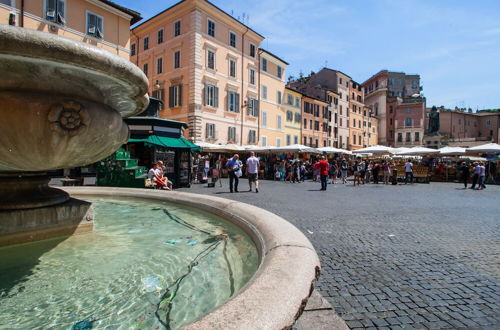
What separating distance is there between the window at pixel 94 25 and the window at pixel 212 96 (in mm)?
8616

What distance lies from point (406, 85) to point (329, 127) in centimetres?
3970

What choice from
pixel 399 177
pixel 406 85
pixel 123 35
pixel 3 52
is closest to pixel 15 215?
pixel 3 52

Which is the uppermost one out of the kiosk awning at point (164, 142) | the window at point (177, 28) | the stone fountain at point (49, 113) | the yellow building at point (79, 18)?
the window at point (177, 28)

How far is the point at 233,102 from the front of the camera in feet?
88.8

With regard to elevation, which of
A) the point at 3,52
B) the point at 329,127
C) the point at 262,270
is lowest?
the point at 262,270

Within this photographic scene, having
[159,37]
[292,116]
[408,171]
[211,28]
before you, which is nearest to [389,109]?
[292,116]

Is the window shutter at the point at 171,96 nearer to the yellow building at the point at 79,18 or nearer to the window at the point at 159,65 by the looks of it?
the window at the point at 159,65

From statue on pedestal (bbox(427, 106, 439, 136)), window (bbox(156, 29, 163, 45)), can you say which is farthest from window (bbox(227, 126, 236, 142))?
statue on pedestal (bbox(427, 106, 439, 136))

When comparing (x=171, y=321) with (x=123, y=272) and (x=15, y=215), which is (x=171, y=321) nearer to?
(x=123, y=272)

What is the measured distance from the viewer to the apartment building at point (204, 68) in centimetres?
2344

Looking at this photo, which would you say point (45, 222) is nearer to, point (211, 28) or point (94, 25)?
point (94, 25)

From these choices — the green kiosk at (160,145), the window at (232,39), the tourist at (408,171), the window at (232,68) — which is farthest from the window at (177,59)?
the tourist at (408,171)

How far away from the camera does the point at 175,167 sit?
12.2m

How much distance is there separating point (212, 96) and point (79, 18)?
10838mm
